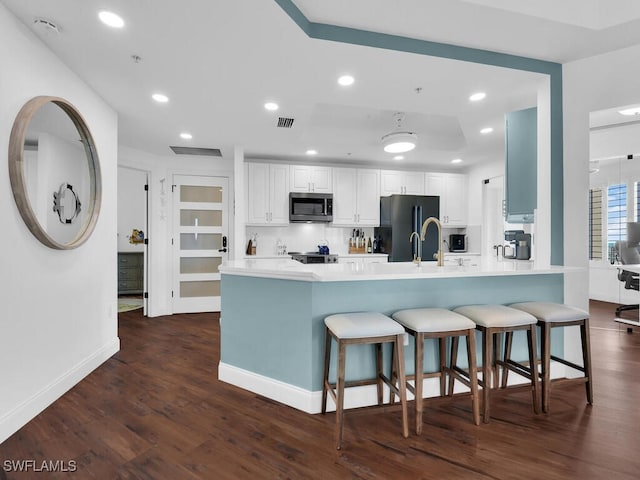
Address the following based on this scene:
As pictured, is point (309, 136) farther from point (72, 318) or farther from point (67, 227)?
point (72, 318)

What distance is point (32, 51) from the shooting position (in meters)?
2.11

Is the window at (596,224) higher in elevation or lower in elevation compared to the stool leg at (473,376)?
higher

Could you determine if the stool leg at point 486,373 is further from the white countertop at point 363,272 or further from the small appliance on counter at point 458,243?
the small appliance on counter at point 458,243

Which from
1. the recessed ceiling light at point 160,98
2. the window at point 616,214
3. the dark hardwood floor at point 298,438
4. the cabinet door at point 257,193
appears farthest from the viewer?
the window at point 616,214

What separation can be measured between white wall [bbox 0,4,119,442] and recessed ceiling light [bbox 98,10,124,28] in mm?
530

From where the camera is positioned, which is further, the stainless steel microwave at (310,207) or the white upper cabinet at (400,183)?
the white upper cabinet at (400,183)

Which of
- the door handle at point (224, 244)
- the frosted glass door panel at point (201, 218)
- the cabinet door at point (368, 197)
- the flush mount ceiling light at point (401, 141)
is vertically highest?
the flush mount ceiling light at point (401, 141)

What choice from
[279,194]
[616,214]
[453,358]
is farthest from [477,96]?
[616,214]

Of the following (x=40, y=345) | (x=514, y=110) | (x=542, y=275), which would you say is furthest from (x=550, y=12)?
(x=40, y=345)

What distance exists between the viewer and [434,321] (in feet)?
6.51

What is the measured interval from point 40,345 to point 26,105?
156 centimetres

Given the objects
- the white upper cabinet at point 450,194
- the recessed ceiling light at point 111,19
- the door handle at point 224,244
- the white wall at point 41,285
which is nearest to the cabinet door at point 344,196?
the white upper cabinet at point 450,194

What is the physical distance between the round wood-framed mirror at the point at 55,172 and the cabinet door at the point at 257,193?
87.9 inches

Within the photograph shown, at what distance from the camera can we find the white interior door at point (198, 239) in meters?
5.09
